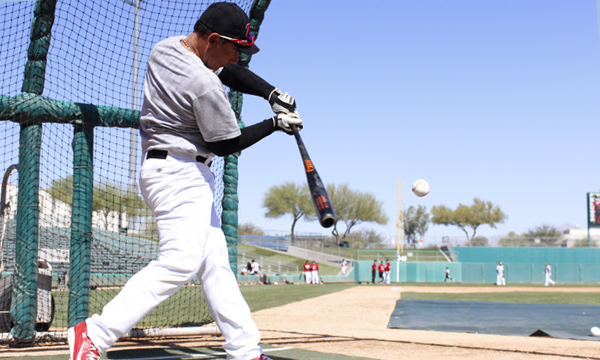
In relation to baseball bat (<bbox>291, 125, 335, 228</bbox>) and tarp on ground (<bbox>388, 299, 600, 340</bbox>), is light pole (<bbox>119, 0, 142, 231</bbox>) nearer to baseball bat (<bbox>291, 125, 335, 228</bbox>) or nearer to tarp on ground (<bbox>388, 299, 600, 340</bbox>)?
baseball bat (<bbox>291, 125, 335, 228</bbox>)

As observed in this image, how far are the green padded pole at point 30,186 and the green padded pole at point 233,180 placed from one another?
163 cm

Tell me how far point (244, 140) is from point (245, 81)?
583mm

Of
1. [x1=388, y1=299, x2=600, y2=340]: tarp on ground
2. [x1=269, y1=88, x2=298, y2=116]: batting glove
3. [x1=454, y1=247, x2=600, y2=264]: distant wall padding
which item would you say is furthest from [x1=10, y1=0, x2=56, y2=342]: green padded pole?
[x1=454, y1=247, x2=600, y2=264]: distant wall padding

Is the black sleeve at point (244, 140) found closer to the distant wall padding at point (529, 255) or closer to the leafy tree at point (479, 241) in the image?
the distant wall padding at point (529, 255)

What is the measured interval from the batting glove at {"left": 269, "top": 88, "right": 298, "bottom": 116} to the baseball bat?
133 millimetres

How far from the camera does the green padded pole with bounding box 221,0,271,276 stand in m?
4.72

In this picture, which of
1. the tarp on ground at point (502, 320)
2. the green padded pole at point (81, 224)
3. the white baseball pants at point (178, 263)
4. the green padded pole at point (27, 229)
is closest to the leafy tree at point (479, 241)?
the tarp on ground at point (502, 320)

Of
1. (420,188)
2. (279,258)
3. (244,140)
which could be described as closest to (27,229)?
(244,140)

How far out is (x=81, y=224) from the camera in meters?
4.43

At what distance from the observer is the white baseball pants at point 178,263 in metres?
2.30

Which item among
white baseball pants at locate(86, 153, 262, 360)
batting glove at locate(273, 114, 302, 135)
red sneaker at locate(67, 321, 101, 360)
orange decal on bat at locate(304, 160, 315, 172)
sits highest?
batting glove at locate(273, 114, 302, 135)

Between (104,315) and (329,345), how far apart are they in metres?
2.67

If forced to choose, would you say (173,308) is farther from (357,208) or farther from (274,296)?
(357,208)

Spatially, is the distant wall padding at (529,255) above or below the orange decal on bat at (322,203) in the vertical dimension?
below
